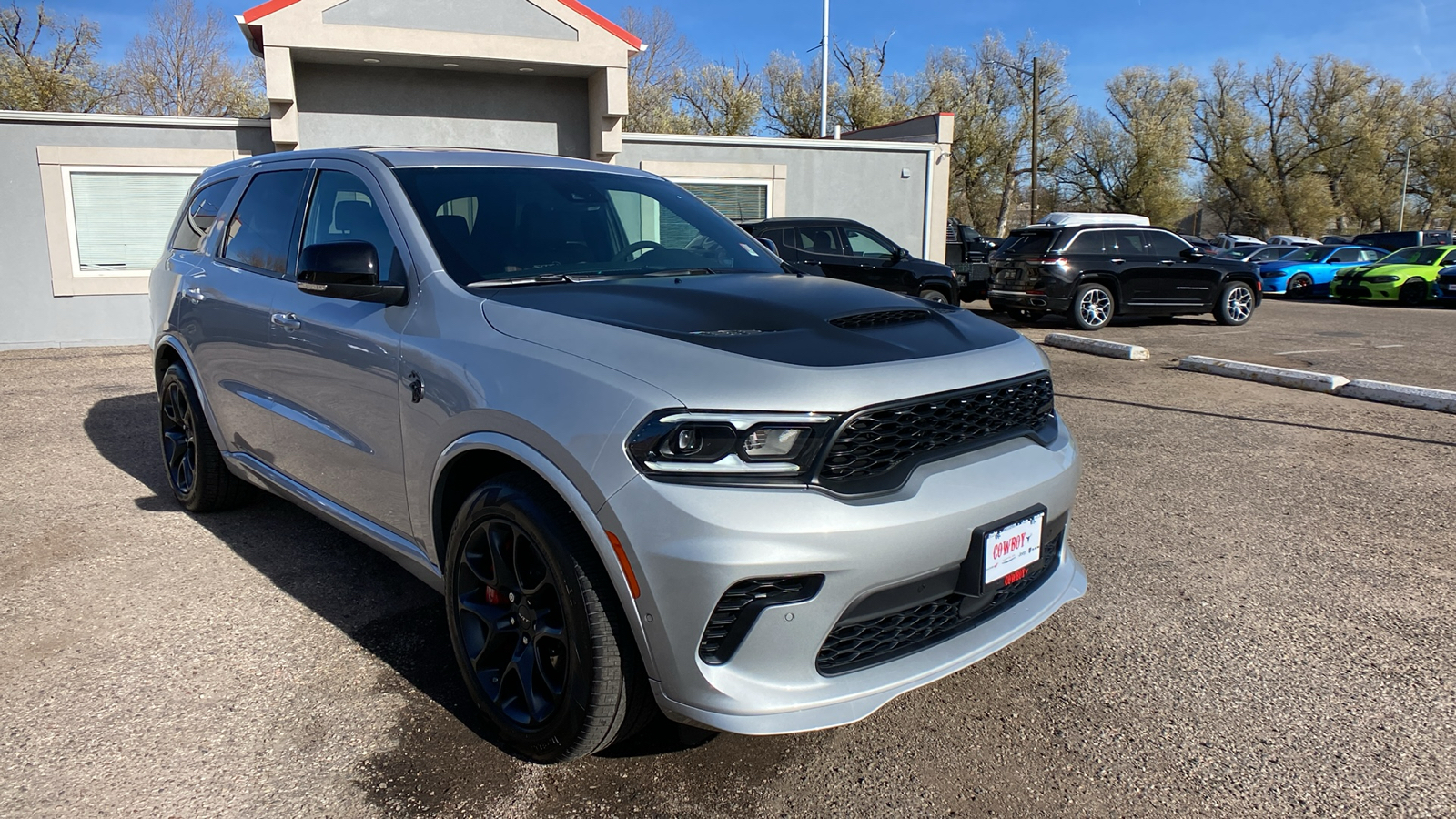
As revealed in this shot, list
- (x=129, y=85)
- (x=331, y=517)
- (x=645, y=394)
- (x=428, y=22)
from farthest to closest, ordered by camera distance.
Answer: (x=129, y=85)
(x=428, y=22)
(x=331, y=517)
(x=645, y=394)

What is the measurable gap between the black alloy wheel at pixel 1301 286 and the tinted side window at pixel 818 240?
16.7m

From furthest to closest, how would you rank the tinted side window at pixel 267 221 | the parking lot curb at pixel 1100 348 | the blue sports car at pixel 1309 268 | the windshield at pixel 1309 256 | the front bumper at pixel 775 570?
the windshield at pixel 1309 256
the blue sports car at pixel 1309 268
the parking lot curb at pixel 1100 348
the tinted side window at pixel 267 221
the front bumper at pixel 775 570

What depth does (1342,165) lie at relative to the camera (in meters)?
55.9

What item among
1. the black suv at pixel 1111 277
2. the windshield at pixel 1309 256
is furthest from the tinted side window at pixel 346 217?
the windshield at pixel 1309 256

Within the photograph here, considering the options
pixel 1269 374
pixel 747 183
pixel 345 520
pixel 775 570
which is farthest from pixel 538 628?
pixel 747 183

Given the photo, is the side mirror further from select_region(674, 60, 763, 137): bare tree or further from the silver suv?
select_region(674, 60, 763, 137): bare tree

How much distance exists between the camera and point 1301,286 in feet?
78.4

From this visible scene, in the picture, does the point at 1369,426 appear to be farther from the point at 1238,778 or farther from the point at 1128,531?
the point at 1238,778

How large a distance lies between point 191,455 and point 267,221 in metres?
1.50

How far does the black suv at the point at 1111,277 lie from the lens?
1457cm

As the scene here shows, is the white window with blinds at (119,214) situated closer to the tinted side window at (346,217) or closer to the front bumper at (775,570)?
the tinted side window at (346,217)

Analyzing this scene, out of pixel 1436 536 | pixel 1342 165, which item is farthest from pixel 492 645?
pixel 1342 165

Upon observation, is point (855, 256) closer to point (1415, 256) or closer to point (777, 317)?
point (777, 317)

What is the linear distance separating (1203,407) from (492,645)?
7001mm
